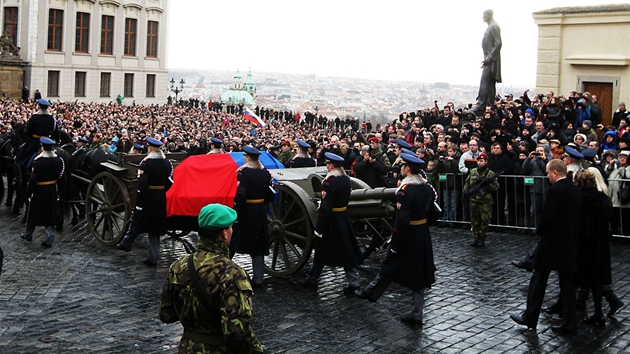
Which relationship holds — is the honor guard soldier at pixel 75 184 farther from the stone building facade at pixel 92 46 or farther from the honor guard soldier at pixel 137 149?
the stone building facade at pixel 92 46

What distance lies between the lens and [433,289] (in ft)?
32.7

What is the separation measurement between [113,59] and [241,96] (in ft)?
188

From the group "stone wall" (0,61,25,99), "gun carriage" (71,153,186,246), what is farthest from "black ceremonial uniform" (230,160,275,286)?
"stone wall" (0,61,25,99)

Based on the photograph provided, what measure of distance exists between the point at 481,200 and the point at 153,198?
5109 mm

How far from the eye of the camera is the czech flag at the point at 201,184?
10.9 meters

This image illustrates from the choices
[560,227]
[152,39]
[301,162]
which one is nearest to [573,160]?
[560,227]

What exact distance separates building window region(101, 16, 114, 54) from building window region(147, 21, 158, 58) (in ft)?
10.3

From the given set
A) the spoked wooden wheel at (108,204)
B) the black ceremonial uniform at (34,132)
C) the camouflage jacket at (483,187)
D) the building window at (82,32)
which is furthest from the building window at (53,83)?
the camouflage jacket at (483,187)

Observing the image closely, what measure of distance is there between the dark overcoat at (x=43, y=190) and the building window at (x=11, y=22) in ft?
137

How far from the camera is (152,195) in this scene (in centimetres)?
1110

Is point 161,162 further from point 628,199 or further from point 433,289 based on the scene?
point 628,199

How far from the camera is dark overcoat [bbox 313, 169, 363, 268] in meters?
9.64

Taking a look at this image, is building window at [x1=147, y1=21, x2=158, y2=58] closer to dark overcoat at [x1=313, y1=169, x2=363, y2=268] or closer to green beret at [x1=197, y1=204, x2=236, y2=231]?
dark overcoat at [x1=313, y1=169, x2=363, y2=268]

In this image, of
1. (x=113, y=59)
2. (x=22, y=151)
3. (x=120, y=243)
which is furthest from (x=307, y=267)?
(x=113, y=59)
